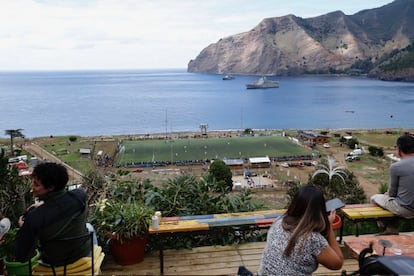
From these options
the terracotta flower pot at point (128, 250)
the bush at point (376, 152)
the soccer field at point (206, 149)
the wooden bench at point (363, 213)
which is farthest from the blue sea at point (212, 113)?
the wooden bench at point (363, 213)

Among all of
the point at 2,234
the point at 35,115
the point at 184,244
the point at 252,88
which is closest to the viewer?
the point at 2,234

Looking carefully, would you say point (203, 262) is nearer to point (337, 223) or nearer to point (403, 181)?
point (337, 223)

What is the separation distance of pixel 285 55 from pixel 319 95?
82.4 m

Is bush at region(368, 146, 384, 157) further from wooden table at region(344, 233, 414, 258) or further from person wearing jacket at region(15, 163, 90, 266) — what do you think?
person wearing jacket at region(15, 163, 90, 266)

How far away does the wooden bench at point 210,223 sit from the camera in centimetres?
346

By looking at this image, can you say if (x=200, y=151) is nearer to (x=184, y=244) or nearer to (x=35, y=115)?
(x=184, y=244)

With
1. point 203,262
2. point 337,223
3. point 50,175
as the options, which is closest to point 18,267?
point 50,175

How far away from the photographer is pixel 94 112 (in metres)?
74.9

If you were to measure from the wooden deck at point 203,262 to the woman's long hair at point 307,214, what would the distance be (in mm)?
1452

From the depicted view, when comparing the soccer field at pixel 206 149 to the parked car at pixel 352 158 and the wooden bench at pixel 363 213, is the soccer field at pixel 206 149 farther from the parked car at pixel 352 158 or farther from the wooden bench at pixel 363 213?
the wooden bench at pixel 363 213

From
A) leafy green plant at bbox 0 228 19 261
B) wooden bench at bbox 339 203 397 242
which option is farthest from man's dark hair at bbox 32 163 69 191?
wooden bench at bbox 339 203 397 242

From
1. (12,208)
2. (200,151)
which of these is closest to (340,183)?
(12,208)

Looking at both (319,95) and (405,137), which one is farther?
(319,95)

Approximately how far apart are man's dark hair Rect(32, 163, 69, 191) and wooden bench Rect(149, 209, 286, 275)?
1.34m
